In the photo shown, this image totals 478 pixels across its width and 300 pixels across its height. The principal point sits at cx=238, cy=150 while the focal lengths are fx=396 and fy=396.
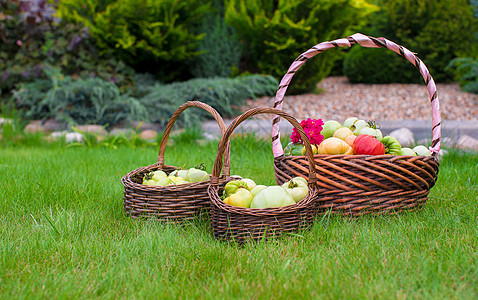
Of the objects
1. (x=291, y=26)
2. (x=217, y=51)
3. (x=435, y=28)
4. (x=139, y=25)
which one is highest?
(x=139, y=25)

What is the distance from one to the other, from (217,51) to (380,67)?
109 inches

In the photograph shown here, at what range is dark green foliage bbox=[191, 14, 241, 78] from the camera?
5.94m

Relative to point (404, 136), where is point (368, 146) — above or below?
above

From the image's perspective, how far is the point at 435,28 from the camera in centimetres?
607

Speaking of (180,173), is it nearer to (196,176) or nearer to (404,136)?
(196,176)

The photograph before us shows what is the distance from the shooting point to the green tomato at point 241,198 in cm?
160

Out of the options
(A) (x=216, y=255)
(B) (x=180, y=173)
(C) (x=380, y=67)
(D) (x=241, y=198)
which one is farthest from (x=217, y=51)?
(A) (x=216, y=255)

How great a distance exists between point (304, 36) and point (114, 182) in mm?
3844

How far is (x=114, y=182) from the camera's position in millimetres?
2455

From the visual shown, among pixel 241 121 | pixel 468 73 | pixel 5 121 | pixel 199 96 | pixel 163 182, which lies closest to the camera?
pixel 241 121

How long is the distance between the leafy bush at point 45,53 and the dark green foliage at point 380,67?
3.77 metres

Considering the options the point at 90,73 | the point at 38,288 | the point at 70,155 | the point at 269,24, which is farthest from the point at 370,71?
the point at 38,288

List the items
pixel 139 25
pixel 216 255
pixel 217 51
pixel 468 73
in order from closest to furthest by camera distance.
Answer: pixel 216 255 < pixel 139 25 < pixel 468 73 < pixel 217 51

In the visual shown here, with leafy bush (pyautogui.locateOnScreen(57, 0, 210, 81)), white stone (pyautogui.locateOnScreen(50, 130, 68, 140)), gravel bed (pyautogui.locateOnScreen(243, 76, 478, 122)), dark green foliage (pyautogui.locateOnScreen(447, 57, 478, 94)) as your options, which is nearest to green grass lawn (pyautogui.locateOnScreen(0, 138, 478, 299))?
white stone (pyautogui.locateOnScreen(50, 130, 68, 140))
